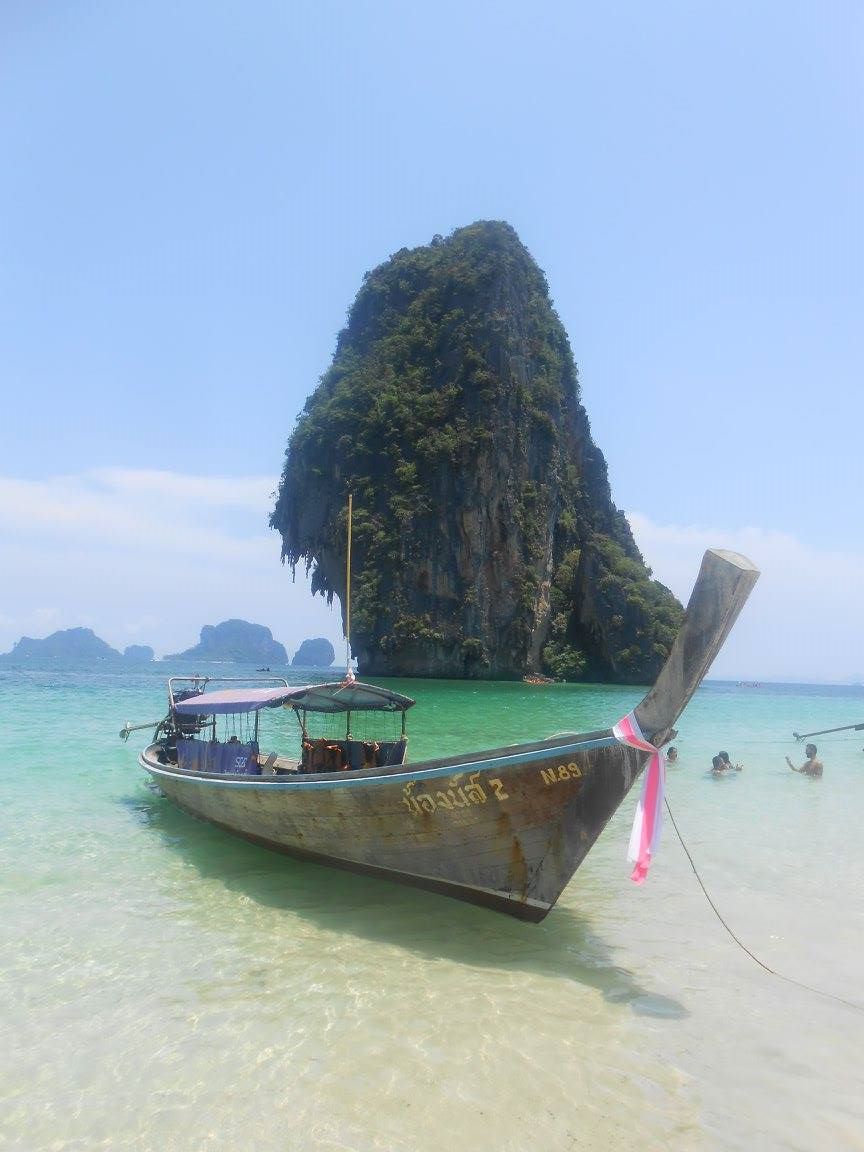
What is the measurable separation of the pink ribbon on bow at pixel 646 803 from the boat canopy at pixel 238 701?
4.29 meters

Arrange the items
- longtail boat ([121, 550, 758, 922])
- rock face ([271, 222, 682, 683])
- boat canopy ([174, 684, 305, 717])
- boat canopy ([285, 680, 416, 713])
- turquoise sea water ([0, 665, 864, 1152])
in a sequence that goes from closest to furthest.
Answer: turquoise sea water ([0, 665, 864, 1152]) → longtail boat ([121, 550, 758, 922]) → boat canopy ([174, 684, 305, 717]) → boat canopy ([285, 680, 416, 713]) → rock face ([271, 222, 682, 683])

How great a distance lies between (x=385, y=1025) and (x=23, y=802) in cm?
832

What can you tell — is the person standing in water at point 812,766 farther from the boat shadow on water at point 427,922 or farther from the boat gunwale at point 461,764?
the boat gunwale at point 461,764

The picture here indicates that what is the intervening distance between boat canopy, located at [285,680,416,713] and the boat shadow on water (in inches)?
67.0

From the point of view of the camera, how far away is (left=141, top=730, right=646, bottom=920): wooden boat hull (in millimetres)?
5520

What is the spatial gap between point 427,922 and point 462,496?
42.1m

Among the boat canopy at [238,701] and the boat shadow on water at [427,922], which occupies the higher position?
the boat canopy at [238,701]

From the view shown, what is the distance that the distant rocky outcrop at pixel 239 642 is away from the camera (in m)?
172

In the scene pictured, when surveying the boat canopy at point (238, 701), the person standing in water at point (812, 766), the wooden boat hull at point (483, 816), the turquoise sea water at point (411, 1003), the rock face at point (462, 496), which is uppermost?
the rock face at point (462, 496)

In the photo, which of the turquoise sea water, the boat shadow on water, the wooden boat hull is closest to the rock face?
the turquoise sea water

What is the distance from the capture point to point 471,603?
46094 mm

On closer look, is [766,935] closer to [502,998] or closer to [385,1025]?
[502,998]

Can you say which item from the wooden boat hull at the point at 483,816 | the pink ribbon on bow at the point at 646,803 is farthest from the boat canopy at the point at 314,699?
the pink ribbon on bow at the point at 646,803

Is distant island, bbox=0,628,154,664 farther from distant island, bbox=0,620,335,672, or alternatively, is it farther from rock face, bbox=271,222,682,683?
rock face, bbox=271,222,682,683
